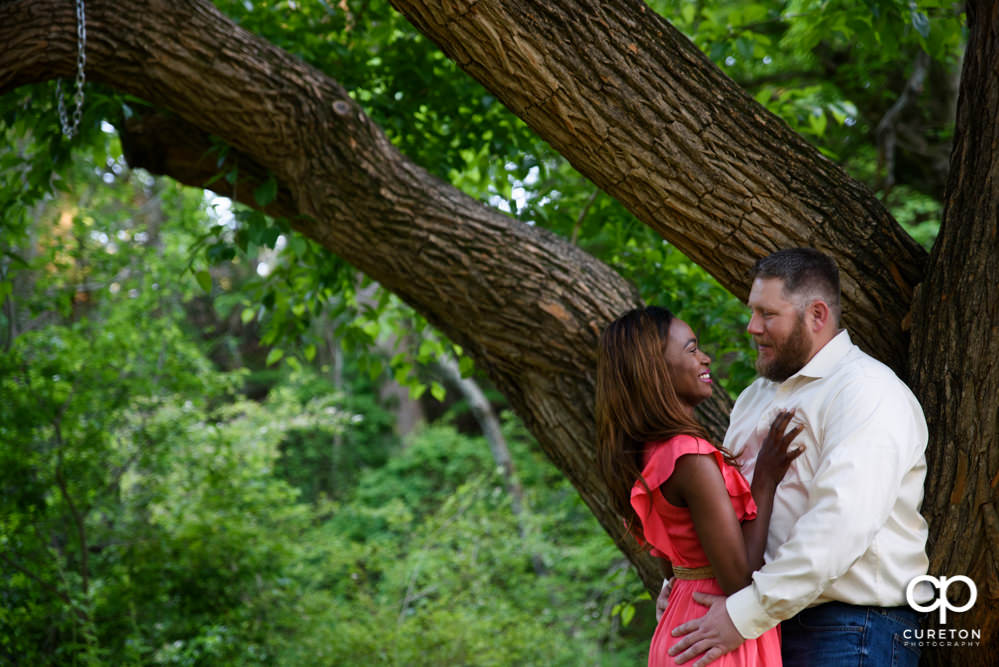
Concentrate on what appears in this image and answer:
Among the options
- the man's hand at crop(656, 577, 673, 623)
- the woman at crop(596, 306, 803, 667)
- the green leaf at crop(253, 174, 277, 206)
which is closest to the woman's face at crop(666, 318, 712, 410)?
the woman at crop(596, 306, 803, 667)

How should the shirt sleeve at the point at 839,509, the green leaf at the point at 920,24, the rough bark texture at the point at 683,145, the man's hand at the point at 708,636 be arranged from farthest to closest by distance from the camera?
the green leaf at the point at 920,24 < the rough bark texture at the point at 683,145 < the man's hand at the point at 708,636 < the shirt sleeve at the point at 839,509

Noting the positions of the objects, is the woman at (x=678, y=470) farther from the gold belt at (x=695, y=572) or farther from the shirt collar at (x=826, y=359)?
the shirt collar at (x=826, y=359)

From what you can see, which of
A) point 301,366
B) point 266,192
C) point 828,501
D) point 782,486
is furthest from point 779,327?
Answer: point 301,366

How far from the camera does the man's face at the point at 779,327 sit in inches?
92.7

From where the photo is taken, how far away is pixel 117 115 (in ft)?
13.0

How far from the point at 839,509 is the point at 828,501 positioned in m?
0.03

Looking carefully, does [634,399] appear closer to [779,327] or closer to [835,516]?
[779,327]

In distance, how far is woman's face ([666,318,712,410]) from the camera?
2.34 metres

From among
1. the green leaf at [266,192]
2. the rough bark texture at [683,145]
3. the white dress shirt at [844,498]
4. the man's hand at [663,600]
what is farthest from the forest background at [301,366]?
the white dress shirt at [844,498]

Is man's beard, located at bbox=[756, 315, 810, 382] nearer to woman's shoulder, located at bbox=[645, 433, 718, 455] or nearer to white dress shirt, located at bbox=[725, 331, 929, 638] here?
white dress shirt, located at bbox=[725, 331, 929, 638]

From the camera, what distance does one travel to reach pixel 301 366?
802 centimetres

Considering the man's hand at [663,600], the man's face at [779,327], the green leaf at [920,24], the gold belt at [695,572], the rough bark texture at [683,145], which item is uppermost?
the green leaf at [920,24]

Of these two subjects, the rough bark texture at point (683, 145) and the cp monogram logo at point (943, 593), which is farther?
the rough bark texture at point (683, 145)

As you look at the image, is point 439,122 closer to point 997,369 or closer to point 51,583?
point 997,369
